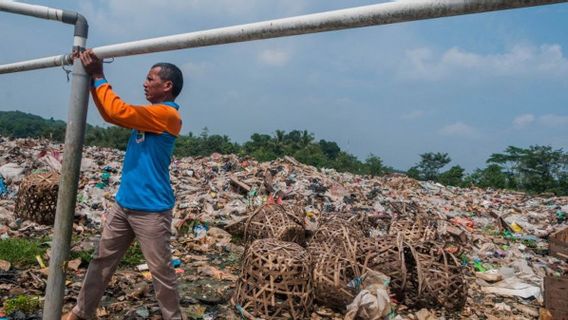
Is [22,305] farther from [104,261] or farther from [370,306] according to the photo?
[370,306]

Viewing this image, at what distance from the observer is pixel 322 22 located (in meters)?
1.36

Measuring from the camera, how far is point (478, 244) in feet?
23.5

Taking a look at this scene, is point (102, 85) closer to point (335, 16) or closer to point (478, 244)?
point (335, 16)

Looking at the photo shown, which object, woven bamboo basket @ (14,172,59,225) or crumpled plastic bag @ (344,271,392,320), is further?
woven bamboo basket @ (14,172,59,225)

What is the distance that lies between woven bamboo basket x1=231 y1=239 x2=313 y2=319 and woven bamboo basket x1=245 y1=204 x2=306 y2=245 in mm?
1362

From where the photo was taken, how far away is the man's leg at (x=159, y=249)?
2.44 m

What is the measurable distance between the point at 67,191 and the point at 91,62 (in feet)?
2.12

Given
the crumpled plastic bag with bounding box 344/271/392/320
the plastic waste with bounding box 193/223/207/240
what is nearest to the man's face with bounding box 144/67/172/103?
the crumpled plastic bag with bounding box 344/271/392/320

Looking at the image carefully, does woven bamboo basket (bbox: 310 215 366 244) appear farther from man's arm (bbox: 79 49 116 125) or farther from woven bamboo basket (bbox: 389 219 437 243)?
man's arm (bbox: 79 49 116 125)

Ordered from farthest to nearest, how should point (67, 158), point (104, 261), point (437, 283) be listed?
point (437, 283) → point (104, 261) → point (67, 158)

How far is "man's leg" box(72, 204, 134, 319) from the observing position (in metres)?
2.55

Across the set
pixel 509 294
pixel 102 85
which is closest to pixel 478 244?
pixel 509 294

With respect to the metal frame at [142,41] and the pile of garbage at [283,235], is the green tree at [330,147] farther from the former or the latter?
the metal frame at [142,41]

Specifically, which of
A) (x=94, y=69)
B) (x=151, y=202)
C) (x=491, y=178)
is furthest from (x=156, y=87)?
(x=491, y=178)
